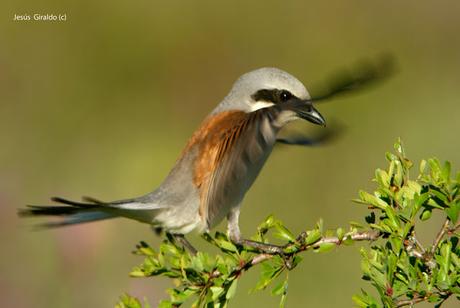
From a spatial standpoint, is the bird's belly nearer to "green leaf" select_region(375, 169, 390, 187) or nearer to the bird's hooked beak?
the bird's hooked beak

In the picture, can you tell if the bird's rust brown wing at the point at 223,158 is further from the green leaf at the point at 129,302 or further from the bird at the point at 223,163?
the green leaf at the point at 129,302

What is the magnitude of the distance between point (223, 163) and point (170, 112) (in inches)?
197

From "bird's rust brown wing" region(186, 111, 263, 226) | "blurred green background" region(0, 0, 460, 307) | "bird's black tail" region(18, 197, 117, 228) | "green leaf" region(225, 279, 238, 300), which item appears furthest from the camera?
"blurred green background" region(0, 0, 460, 307)

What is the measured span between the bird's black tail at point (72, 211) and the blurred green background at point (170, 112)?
61 centimetres

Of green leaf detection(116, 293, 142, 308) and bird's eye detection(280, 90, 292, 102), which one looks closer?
green leaf detection(116, 293, 142, 308)

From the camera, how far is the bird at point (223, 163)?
2965mm

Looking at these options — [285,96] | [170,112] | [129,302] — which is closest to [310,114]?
[285,96]

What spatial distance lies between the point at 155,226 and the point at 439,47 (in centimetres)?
619

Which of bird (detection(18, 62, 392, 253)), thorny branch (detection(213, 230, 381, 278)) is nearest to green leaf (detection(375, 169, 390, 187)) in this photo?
thorny branch (detection(213, 230, 381, 278))

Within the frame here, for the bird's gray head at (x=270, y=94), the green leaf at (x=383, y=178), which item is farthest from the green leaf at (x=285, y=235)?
the bird's gray head at (x=270, y=94)

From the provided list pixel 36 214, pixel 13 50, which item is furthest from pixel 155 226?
pixel 13 50

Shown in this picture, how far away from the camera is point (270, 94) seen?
10.7ft

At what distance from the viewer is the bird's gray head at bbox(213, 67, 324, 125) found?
3.19 m

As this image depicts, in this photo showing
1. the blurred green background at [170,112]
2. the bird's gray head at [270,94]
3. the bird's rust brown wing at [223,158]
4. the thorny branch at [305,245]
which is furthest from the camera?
the blurred green background at [170,112]
